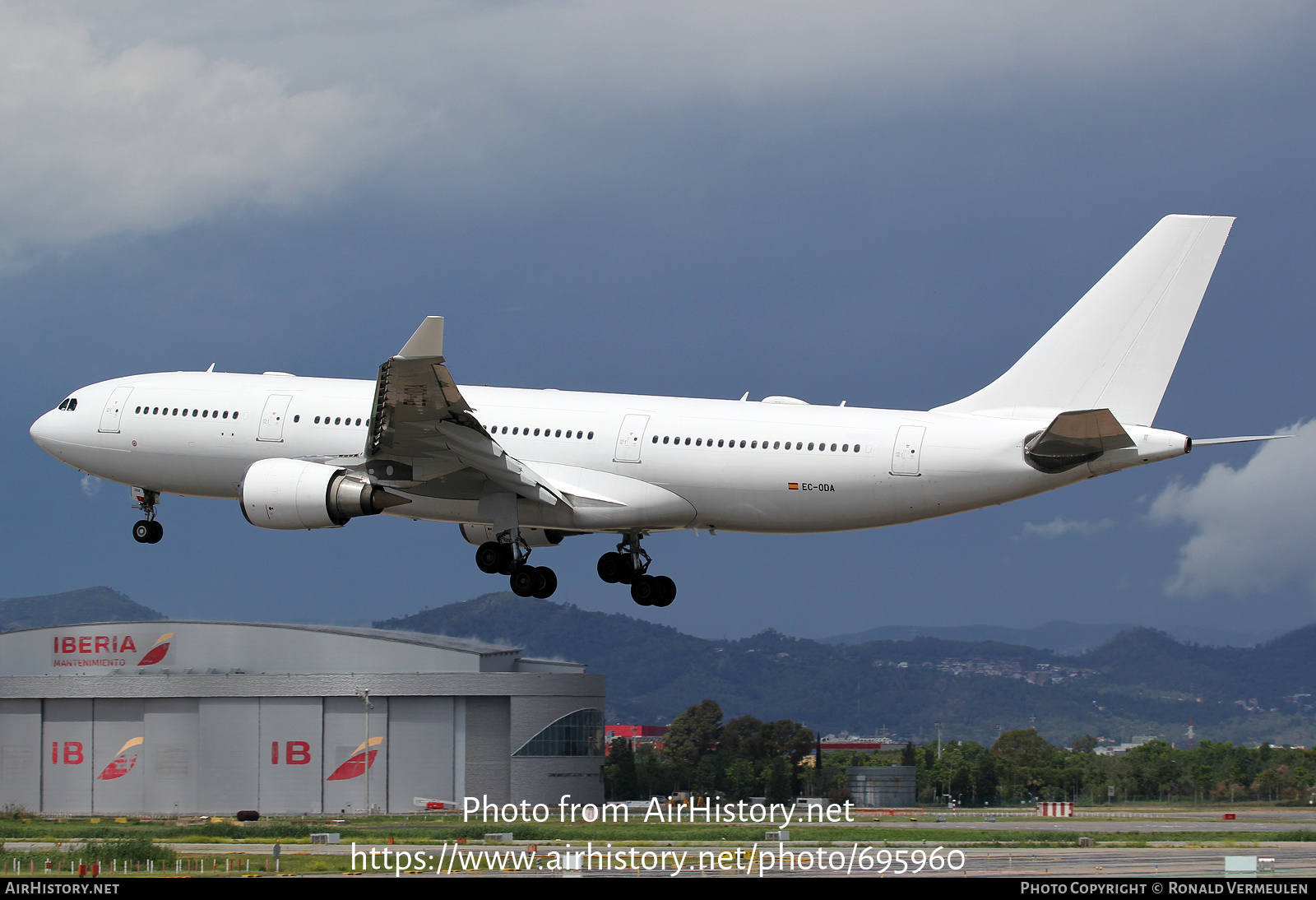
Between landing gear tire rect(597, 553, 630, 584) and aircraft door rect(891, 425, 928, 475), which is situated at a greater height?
aircraft door rect(891, 425, 928, 475)

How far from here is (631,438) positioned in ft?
114

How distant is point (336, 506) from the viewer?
3406 cm

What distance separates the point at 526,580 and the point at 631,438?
5.41m

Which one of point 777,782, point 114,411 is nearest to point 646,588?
point 114,411

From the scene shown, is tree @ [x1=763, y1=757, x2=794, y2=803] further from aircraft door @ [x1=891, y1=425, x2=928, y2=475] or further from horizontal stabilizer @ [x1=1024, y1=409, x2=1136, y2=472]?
horizontal stabilizer @ [x1=1024, y1=409, x2=1136, y2=472]

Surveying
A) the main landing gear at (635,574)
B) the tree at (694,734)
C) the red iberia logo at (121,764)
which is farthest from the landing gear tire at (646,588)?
the tree at (694,734)

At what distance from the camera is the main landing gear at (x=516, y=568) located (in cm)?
3681

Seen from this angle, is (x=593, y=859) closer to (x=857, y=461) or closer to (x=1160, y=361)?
(x=857, y=461)

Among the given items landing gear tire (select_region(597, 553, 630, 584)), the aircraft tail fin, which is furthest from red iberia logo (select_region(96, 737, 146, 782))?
the aircraft tail fin

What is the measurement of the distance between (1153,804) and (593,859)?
53.2m

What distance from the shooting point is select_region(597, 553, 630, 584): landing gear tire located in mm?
37031

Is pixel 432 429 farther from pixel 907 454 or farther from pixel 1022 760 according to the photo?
pixel 1022 760

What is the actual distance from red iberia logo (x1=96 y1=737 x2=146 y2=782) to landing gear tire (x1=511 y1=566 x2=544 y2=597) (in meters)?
49.5
